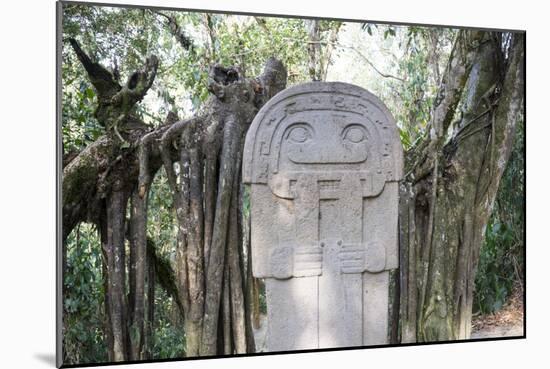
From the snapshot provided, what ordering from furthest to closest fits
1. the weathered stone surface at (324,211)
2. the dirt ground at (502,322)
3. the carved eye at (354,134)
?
1. the dirt ground at (502,322)
2. the carved eye at (354,134)
3. the weathered stone surface at (324,211)

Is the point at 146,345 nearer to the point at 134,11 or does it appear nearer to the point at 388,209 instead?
the point at 388,209

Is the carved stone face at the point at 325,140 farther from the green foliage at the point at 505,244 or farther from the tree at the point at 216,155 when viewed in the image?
the green foliage at the point at 505,244

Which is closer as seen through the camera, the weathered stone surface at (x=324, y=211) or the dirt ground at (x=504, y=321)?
the weathered stone surface at (x=324, y=211)

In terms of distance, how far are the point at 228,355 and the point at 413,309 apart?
4.70ft

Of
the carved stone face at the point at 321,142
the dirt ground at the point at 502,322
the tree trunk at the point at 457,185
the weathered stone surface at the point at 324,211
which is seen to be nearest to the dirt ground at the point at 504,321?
the dirt ground at the point at 502,322

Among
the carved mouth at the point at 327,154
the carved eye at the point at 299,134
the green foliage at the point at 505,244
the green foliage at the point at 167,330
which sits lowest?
the green foliage at the point at 167,330

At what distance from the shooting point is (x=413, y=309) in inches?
211

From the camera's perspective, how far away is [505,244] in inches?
223

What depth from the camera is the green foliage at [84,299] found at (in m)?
4.88

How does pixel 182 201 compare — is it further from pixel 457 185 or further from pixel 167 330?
pixel 457 185

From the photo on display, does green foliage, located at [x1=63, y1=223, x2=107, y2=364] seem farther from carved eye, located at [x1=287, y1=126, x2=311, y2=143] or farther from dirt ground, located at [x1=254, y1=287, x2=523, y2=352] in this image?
carved eye, located at [x1=287, y1=126, x2=311, y2=143]

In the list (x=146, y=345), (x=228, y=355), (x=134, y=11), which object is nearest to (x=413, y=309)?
(x=228, y=355)

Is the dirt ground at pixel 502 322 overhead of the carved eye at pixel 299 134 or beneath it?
beneath

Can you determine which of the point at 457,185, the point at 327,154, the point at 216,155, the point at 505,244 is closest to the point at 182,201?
the point at 216,155
